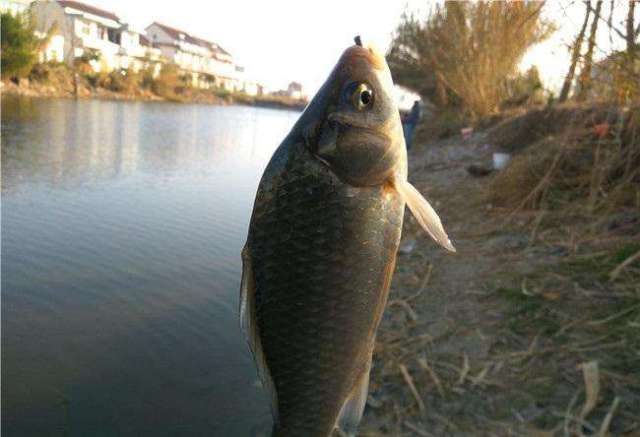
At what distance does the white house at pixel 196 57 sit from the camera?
85.9 metres

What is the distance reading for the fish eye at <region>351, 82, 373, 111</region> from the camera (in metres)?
1.45

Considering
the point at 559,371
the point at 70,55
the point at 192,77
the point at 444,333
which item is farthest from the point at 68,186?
the point at 192,77

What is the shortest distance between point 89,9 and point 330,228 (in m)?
75.6

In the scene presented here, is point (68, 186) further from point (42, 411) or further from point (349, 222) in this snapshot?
point (349, 222)

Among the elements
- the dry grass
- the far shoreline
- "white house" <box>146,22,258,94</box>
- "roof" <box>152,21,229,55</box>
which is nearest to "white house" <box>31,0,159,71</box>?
the far shoreline

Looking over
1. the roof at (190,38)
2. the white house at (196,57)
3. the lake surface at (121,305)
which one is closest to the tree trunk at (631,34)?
the lake surface at (121,305)

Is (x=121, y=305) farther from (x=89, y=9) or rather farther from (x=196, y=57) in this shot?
(x=196, y=57)

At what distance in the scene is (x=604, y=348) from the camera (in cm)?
420

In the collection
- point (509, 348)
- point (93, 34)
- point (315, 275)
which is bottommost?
point (509, 348)

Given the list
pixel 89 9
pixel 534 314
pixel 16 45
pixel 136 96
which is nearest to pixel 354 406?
pixel 534 314

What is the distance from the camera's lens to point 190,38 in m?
96.6

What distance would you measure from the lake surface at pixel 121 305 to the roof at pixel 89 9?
53052mm

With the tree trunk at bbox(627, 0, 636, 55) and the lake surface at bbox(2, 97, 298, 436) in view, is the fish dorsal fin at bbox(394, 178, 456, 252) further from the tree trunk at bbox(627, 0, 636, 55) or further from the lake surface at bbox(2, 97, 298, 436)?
the tree trunk at bbox(627, 0, 636, 55)

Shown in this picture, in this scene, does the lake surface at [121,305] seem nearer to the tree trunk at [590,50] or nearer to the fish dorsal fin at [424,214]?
the fish dorsal fin at [424,214]
